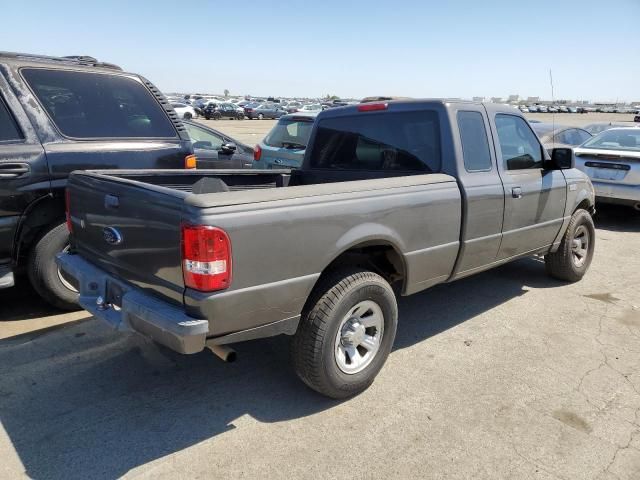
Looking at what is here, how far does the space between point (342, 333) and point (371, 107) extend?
6.73 ft

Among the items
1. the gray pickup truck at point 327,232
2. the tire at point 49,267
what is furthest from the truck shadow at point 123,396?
the gray pickup truck at point 327,232

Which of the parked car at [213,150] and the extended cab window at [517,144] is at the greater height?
the parked car at [213,150]

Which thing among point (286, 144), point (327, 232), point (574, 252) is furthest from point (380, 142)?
point (286, 144)

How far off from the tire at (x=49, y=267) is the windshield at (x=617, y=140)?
8894 mm

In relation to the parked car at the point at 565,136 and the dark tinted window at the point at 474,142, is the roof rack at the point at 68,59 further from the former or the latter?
the parked car at the point at 565,136

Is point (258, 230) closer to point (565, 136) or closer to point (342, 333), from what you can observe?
point (342, 333)

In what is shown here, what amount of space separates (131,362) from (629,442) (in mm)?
3251

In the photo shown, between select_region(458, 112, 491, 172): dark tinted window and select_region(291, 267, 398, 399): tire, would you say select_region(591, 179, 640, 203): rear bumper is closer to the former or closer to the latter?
select_region(458, 112, 491, 172): dark tinted window

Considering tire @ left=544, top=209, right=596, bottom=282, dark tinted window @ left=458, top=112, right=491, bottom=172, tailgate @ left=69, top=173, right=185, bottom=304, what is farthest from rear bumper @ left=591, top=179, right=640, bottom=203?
tailgate @ left=69, top=173, right=185, bottom=304

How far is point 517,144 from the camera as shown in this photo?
465 centimetres

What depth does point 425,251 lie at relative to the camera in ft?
11.8

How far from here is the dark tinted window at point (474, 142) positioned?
13.0ft

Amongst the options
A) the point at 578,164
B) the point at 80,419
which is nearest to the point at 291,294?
the point at 80,419

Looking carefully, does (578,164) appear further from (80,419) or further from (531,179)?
(80,419)
